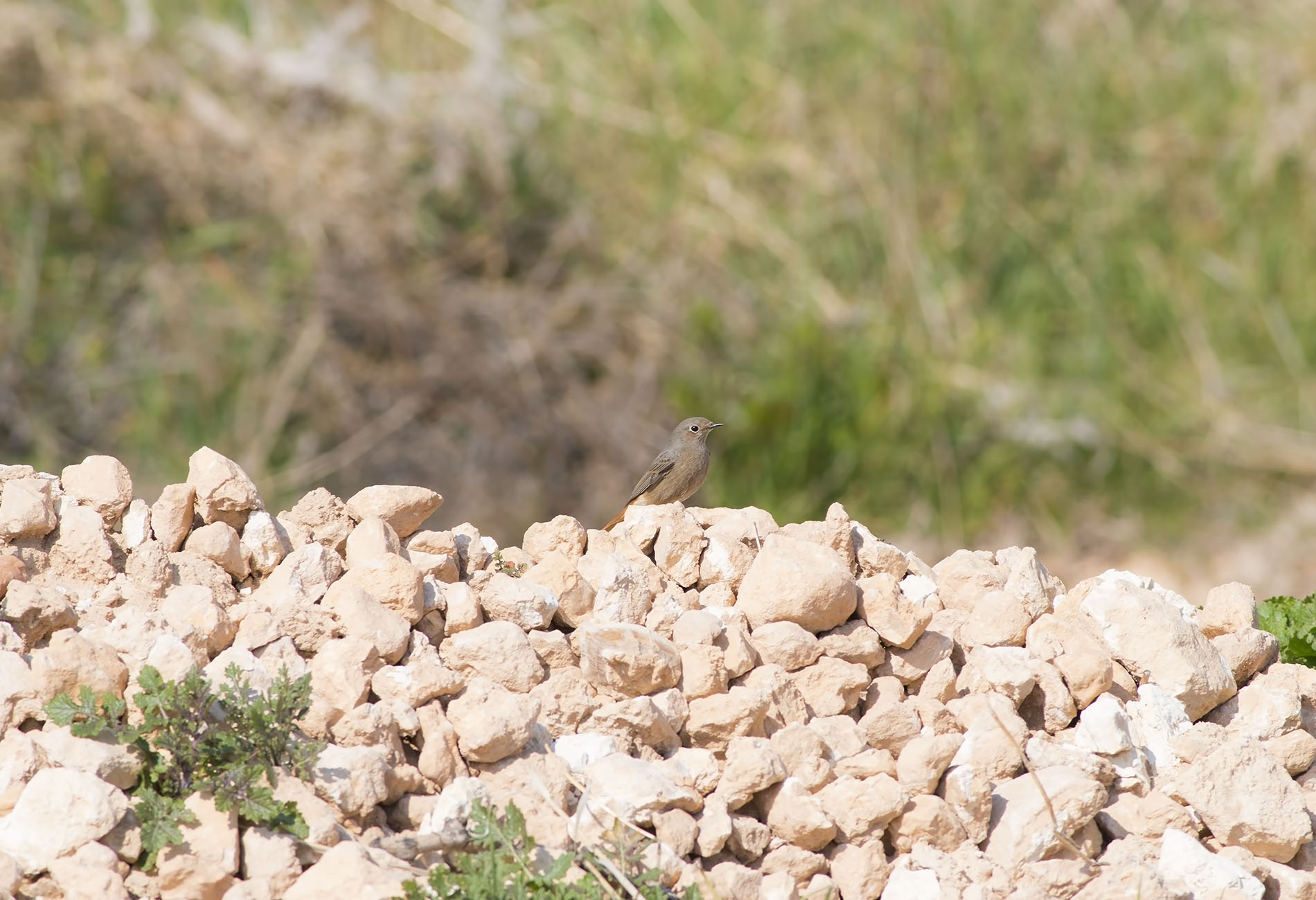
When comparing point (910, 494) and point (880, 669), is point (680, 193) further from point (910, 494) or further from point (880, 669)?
point (880, 669)

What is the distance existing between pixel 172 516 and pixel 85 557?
0.70 ft

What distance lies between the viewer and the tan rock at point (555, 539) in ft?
12.1

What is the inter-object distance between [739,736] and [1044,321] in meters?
6.76

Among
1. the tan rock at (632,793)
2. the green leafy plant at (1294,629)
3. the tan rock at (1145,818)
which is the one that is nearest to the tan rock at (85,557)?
the tan rock at (632,793)

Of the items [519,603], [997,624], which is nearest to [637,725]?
[519,603]

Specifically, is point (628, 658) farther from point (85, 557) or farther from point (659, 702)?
point (85, 557)

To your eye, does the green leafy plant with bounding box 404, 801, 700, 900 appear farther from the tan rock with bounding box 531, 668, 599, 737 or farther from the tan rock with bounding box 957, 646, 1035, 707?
the tan rock with bounding box 957, 646, 1035, 707

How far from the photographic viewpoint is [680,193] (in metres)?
9.50

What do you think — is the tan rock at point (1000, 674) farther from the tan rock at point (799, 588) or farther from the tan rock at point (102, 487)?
the tan rock at point (102, 487)

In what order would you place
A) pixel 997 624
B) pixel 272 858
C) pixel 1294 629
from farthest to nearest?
1. pixel 1294 629
2. pixel 997 624
3. pixel 272 858

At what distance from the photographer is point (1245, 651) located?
3562 mm

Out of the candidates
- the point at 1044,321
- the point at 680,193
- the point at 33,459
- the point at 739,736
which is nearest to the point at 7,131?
the point at 33,459

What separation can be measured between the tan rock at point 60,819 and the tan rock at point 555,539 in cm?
131

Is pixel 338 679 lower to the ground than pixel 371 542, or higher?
lower
